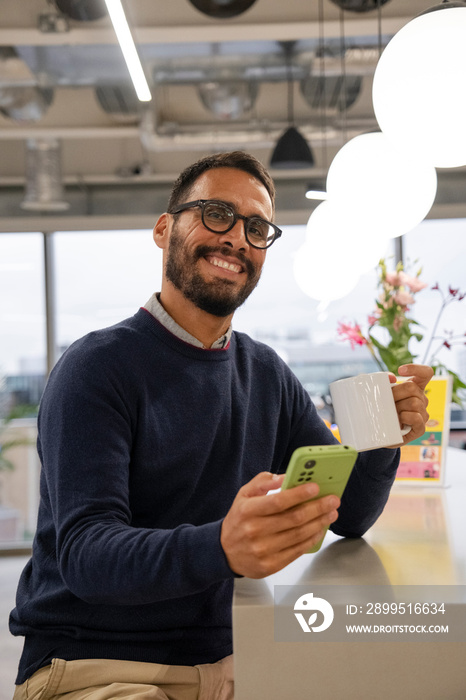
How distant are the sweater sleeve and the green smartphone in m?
0.15

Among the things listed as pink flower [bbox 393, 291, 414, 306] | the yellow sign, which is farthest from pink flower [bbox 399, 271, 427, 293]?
the yellow sign

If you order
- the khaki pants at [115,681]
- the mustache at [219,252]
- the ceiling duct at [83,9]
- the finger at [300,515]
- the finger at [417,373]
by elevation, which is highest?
the ceiling duct at [83,9]

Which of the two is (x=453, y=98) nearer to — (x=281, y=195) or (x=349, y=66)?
(x=349, y=66)

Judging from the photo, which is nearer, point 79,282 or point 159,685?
point 159,685

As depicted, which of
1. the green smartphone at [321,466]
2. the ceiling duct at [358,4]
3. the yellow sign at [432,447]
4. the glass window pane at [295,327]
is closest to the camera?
the green smartphone at [321,466]

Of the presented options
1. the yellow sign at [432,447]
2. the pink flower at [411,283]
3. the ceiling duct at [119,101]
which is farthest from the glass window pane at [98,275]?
the yellow sign at [432,447]

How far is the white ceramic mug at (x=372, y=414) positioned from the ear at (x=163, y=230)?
570 mm

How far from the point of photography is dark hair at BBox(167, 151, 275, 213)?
154 cm

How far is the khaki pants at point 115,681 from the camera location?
1126 millimetres

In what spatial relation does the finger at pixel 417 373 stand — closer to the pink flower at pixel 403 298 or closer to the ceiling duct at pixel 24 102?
the pink flower at pixel 403 298

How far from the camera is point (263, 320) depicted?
21.5 feet

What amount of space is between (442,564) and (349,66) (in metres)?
3.64

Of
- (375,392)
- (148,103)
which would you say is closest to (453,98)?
(375,392)

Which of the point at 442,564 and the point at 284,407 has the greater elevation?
the point at 284,407
